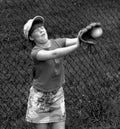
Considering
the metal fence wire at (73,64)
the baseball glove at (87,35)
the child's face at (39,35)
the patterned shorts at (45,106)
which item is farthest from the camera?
the metal fence wire at (73,64)

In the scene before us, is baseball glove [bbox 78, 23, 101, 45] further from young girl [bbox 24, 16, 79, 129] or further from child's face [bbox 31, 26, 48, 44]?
child's face [bbox 31, 26, 48, 44]

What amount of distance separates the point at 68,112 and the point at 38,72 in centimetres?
117

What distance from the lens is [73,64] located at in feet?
16.5

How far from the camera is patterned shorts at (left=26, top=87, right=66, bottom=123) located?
114 inches

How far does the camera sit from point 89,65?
4.86 m

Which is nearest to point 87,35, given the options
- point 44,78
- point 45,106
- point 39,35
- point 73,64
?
point 39,35

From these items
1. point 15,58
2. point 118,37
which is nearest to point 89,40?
point 15,58

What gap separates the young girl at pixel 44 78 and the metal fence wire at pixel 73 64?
2.63 feet

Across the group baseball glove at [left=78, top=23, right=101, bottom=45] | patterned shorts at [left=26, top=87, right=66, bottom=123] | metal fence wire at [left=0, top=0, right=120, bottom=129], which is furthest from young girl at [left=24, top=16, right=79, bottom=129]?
metal fence wire at [left=0, top=0, right=120, bottom=129]

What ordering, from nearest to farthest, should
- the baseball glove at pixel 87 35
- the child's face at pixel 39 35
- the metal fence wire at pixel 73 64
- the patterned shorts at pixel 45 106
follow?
the baseball glove at pixel 87 35 < the child's face at pixel 39 35 < the patterned shorts at pixel 45 106 < the metal fence wire at pixel 73 64

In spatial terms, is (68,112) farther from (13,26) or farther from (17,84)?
(13,26)

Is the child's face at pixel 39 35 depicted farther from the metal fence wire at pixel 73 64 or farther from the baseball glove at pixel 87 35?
the metal fence wire at pixel 73 64

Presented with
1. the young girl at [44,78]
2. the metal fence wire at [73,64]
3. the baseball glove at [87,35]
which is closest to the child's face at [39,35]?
the young girl at [44,78]

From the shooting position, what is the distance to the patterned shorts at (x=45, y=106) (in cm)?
288
